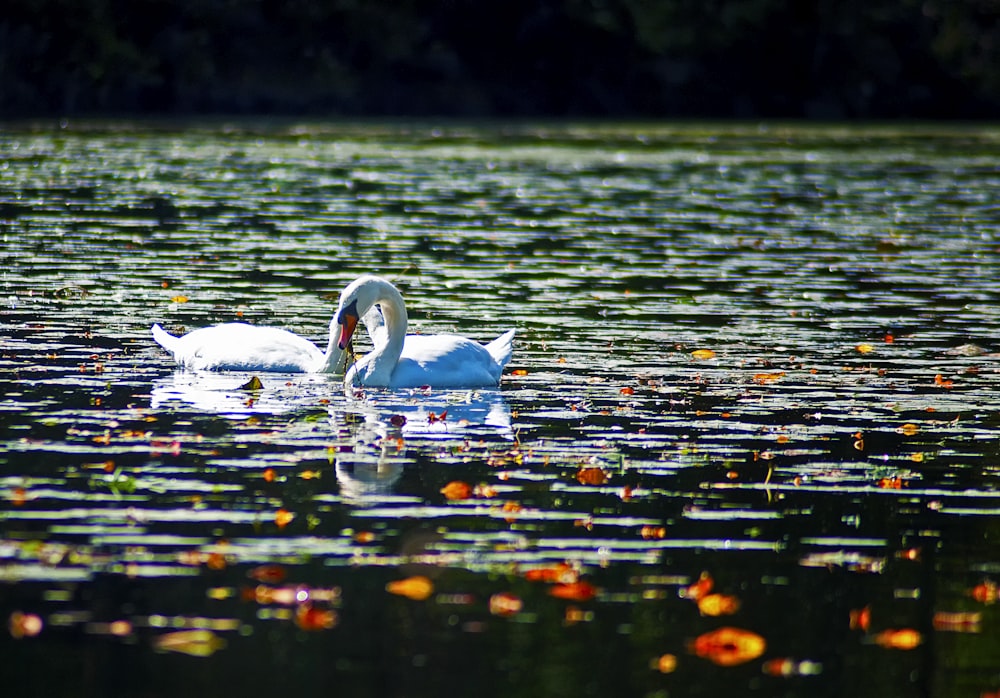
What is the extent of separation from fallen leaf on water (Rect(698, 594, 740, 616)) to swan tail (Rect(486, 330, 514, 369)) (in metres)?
5.48

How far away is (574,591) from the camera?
7098 mm

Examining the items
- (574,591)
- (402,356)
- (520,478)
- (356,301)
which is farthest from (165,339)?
(574,591)

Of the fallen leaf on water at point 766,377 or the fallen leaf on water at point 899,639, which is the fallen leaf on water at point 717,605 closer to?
the fallen leaf on water at point 899,639

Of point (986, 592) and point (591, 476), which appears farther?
point (591, 476)

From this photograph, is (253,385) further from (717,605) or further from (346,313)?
(717,605)

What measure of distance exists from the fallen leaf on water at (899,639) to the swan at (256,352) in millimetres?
6134

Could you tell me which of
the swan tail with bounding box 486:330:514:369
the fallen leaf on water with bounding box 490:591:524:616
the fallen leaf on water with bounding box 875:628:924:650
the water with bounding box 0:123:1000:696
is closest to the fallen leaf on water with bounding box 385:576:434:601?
the water with bounding box 0:123:1000:696

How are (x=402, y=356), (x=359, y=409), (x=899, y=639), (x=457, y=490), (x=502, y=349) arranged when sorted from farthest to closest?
(x=502, y=349) → (x=402, y=356) → (x=359, y=409) → (x=457, y=490) → (x=899, y=639)

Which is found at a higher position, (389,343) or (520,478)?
(389,343)

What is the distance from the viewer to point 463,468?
9.28 m

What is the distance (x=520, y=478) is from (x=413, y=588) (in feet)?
6.86

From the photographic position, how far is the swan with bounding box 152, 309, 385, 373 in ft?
40.4

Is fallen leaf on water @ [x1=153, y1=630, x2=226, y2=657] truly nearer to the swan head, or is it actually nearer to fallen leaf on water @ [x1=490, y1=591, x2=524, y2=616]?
fallen leaf on water @ [x1=490, y1=591, x2=524, y2=616]

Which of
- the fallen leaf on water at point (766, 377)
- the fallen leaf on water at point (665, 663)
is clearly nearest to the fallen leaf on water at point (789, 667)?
the fallen leaf on water at point (665, 663)
